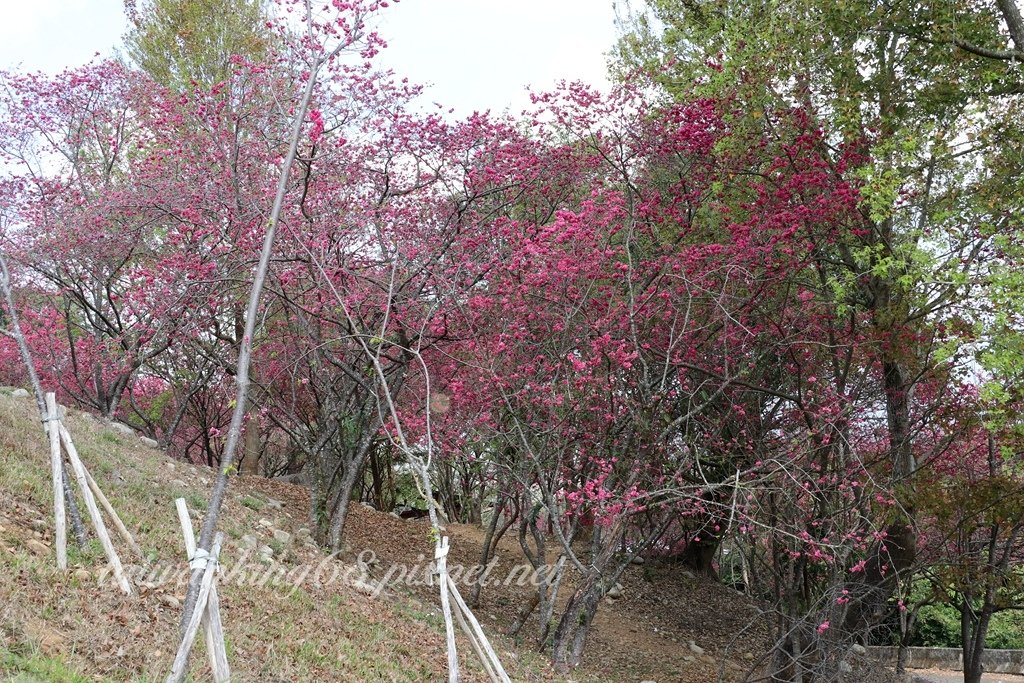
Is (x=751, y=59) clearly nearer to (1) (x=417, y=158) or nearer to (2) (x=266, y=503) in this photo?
(1) (x=417, y=158)

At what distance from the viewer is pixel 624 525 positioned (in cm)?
971

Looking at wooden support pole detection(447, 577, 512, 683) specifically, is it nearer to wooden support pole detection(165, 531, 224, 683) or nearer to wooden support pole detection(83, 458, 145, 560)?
wooden support pole detection(165, 531, 224, 683)

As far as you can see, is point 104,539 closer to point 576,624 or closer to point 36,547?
point 36,547

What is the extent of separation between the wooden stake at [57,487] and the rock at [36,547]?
0.27 ft

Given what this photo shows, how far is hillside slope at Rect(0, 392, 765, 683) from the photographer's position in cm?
541

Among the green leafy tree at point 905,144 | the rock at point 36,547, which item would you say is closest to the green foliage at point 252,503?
the rock at point 36,547

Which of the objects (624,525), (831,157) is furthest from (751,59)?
(624,525)

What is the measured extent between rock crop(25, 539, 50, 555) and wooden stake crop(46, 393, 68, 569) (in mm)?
84

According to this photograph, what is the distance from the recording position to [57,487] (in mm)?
6129

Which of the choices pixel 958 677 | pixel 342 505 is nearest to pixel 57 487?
pixel 342 505

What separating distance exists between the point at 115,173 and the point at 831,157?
1202cm

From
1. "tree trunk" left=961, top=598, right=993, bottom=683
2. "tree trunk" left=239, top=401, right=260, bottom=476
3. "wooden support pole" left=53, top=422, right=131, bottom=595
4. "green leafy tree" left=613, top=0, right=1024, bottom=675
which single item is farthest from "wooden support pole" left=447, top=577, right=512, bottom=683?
"tree trunk" left=239, top=401, right=260, bottom=476

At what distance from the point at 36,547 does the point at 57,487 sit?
0.45 m

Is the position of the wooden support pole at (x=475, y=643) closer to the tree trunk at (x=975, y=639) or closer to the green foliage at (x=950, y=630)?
the tree trunk at (x=975, y=639)
